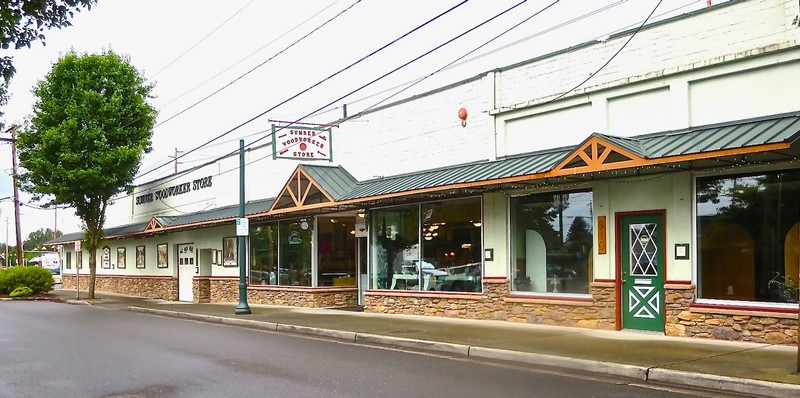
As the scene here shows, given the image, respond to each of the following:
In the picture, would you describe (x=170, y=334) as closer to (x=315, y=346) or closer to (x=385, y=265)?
(x=315, y=346)

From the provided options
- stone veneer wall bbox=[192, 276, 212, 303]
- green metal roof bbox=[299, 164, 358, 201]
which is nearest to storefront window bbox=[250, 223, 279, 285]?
stone veneer wall bbox=[192, 276, 212, 303]

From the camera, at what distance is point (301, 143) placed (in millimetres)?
21547

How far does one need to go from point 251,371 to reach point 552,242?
7496mm

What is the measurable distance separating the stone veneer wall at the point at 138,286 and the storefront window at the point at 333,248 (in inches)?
473

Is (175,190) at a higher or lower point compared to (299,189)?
higher

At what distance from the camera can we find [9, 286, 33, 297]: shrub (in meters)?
34.8

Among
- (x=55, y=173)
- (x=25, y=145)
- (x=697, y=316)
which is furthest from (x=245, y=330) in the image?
(x=25, y=145)

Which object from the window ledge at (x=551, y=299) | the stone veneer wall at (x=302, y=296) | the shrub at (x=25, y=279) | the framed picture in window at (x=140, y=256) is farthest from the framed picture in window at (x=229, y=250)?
the window ledge at (x=551, y=299)

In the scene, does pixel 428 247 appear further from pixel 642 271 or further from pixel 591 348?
pixel 591 348

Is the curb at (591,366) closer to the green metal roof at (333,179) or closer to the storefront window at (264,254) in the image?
the green metal roof at (333,179)

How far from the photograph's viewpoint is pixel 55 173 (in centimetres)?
2933

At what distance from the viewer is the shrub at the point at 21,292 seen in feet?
114

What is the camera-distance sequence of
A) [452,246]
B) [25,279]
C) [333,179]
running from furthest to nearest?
[25,279]
[333,179]
[452,246]

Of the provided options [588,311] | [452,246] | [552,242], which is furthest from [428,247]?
[588,311]
